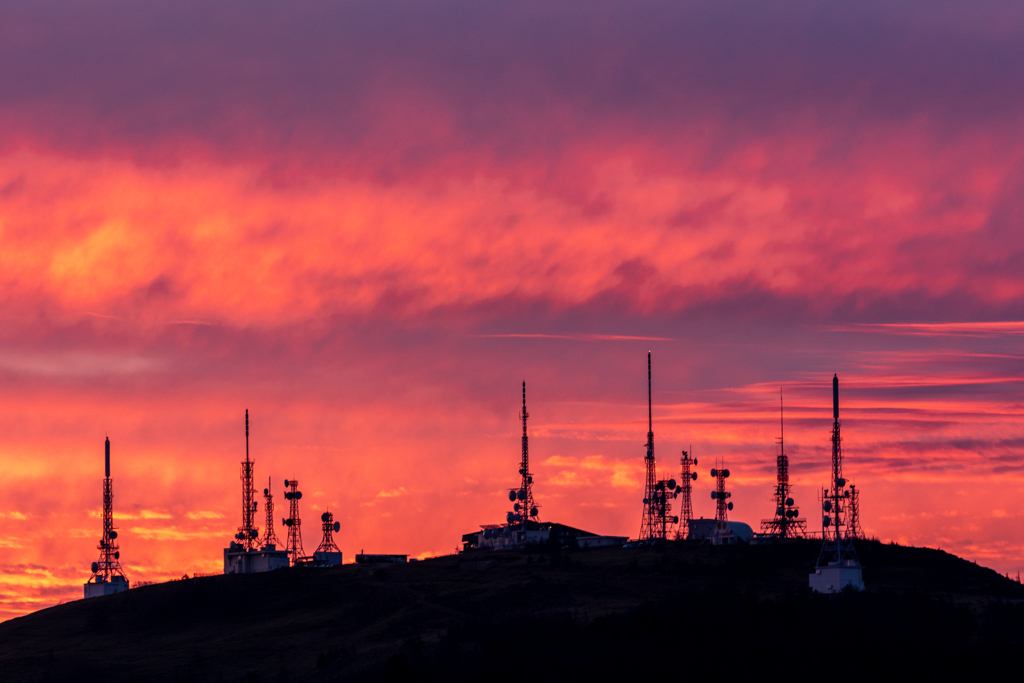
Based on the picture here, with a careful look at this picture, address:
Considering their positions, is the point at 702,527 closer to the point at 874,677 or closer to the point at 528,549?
the point at 528,549

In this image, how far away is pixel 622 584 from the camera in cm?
14638

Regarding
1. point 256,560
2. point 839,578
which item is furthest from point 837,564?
point 256,560

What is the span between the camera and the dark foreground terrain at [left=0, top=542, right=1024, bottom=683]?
115438 millimetres

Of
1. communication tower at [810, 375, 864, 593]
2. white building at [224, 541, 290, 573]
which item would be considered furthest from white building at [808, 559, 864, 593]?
white building at [224, 541, 290, 573]

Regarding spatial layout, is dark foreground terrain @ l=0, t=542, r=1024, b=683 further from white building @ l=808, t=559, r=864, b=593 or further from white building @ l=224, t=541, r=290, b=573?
white building @ l=224, t=541, r=290, b=573

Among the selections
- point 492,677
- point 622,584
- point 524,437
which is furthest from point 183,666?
point 524,437

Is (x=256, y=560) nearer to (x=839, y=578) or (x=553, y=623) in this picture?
(x=553, y=623)

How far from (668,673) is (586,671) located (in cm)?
622

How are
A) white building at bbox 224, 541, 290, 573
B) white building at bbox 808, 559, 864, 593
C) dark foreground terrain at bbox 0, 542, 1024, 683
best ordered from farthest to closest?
white building at bbox 224, 541, 290, 573 < white building at bbox 808, 559, 864, 593 < dark foreground terrain at bbox 0, 542, 1024, 683

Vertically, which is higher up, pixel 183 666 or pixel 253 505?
pixel 253 505

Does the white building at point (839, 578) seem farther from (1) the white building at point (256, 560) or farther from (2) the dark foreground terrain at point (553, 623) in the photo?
(1) the white building at point (256, 560)

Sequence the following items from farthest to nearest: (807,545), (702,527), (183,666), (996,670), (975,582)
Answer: (702,527) → (807,545) → (975,582) → (183,666) → (996,670)

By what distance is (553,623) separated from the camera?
130 m

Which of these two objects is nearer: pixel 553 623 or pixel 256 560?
pixel 553 623
